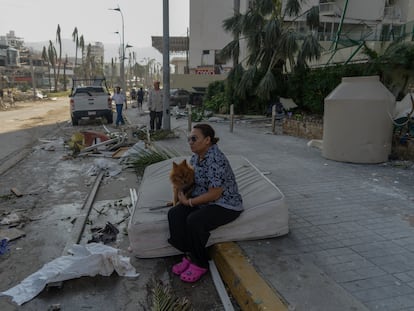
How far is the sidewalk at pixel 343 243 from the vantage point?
291 cm

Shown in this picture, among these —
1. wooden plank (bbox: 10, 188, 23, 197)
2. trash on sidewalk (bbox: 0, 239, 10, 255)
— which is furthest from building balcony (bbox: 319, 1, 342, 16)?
trash on sidewalk (bbox: 0, 239, 10, 255)

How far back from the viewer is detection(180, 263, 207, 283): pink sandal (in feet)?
11.6

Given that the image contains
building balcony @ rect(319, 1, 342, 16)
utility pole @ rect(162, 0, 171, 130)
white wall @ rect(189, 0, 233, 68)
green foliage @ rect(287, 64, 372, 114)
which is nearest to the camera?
utility pole @ rect(162, 0, 171, 130)

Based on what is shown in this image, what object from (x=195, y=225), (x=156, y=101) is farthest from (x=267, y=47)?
(x=195, y=225)

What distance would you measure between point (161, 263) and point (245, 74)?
50.6ft

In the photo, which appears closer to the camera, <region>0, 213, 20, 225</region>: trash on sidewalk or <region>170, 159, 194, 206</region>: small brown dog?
<region>170, 159, 194, 206</region>: small brown dog

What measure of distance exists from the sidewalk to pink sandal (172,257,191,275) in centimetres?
A: 58

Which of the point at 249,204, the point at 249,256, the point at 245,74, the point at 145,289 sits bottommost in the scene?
the point at 145,289

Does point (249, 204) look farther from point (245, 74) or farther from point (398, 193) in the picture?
point (245, 74)

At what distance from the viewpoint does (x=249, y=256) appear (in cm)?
359

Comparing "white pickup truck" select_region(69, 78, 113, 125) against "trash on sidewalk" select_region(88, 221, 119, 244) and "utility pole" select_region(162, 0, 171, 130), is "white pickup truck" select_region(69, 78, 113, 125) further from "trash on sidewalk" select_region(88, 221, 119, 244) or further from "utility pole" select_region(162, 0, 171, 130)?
"trash on sidewalk" select_region(88, 221, 119, 244)

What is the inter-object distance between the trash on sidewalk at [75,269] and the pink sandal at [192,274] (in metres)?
0.50

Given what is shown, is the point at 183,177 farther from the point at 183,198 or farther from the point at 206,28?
the point at 206,28

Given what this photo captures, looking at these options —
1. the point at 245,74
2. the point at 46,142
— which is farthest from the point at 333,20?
the point at 46,142
